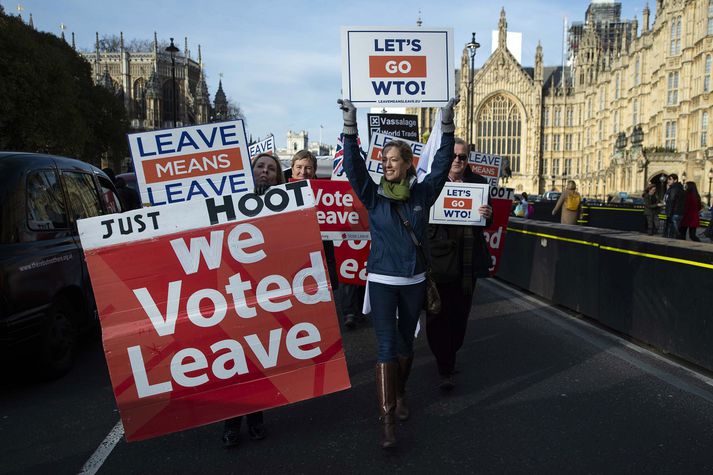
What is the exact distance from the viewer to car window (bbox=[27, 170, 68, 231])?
→ 5.77 meters

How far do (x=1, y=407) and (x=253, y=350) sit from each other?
2.50m

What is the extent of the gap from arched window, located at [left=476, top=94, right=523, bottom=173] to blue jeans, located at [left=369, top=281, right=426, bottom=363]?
94.0m

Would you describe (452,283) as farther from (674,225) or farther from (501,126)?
(501,126)

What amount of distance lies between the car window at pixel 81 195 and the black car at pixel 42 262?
0.04 feet

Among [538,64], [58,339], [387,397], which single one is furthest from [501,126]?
[387,397]

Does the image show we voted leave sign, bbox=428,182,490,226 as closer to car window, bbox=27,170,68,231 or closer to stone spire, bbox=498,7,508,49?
car window, bbox=27,170,68,231

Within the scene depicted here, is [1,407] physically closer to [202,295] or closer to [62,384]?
[62,384]

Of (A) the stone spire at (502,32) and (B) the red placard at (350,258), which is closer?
(B) the red placard at (350,258)

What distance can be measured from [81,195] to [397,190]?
13.3ft

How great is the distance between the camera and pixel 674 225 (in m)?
18.1

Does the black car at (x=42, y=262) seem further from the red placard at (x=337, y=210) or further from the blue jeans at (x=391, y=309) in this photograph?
the blue jeans at (x=391, y=309)

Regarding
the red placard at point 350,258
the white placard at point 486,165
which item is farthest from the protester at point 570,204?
the red placard at point 350,258

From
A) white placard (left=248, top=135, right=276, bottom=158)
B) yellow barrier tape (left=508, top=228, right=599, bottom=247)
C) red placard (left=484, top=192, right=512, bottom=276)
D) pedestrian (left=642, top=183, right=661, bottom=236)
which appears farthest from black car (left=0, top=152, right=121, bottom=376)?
pedestrian (left=642, top=183, right=661, bottom=236)

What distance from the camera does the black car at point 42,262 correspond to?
5246 mm
